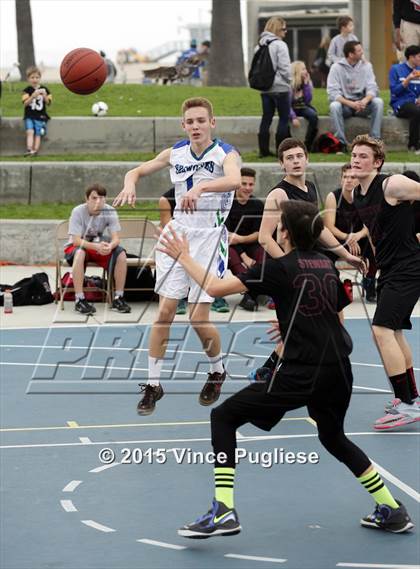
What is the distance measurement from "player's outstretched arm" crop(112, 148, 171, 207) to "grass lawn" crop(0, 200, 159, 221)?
32.7 ft

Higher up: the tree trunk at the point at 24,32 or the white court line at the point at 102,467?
the tree trunk at the point at 24,32

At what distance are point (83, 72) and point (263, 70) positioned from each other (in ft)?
29.2

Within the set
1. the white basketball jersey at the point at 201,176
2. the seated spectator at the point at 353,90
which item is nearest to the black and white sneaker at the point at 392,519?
the white basketball jersey at the point at 201,176

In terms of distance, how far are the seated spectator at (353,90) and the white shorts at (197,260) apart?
11.3 meters

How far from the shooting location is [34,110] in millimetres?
20844

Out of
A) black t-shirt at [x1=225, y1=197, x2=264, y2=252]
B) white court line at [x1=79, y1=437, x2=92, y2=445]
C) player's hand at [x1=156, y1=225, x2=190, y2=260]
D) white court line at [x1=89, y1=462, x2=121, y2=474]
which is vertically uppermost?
player's hand at [x1=156, y1=225, x2=190, y2=260]

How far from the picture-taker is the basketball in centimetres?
955

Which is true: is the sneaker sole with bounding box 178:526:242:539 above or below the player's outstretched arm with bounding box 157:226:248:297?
below

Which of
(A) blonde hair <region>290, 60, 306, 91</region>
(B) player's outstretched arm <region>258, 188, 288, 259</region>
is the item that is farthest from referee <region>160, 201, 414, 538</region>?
(A) blonde hair <region>290, 60, 306, 91</region>

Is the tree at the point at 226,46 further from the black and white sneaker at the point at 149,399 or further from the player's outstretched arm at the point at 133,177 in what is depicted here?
the black and white sneaker at the point at 149,399

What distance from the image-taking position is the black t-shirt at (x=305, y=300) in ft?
21.4

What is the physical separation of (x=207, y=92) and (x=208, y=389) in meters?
18.6

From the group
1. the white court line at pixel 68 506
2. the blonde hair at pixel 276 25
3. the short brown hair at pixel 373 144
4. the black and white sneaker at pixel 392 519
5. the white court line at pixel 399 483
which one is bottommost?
the white court line at pixel 399 483

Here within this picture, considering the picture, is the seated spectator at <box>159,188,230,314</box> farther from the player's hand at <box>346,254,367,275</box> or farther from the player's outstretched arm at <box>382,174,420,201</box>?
the player's hand at <box>346,254,367,275</box>
